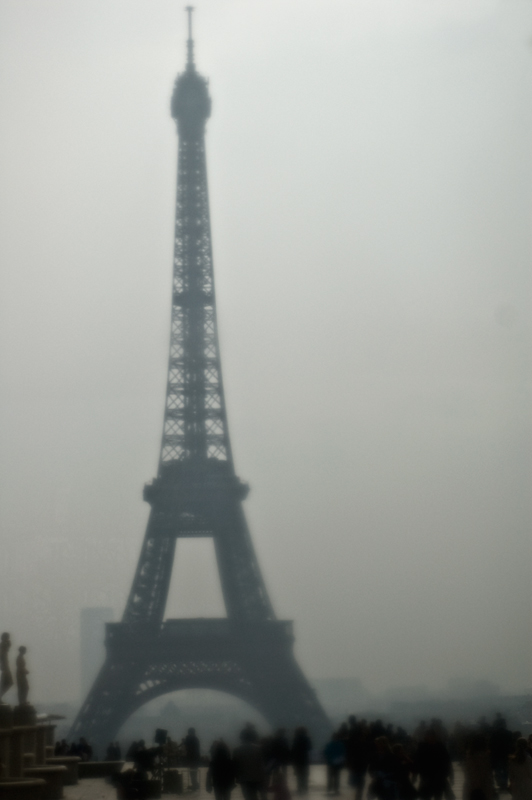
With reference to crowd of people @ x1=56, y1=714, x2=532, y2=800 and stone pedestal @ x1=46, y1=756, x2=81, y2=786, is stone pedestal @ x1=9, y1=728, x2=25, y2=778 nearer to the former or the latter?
crowd of people @ x1=56, y1=714, x2=532, y2=800

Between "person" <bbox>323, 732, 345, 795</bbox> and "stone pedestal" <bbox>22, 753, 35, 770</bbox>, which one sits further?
"stone pedestal" <bbox>22, 753, 35, 770</bbox>

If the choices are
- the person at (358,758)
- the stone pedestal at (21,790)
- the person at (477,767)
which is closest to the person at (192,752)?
the person at (358,758)

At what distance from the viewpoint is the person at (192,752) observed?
29.8 m

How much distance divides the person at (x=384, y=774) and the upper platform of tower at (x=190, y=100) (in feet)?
159

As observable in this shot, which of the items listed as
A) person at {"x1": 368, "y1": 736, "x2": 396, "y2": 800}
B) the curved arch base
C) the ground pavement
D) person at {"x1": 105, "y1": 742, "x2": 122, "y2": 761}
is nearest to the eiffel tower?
the curved arch base

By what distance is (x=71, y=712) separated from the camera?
78.0 meters

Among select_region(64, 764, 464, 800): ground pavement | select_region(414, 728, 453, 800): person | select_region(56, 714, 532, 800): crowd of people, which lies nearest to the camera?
select_region(56, 714, 532, 800): crowd of people

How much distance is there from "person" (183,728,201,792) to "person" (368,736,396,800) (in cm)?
1360

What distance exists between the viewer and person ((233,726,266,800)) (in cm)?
1838

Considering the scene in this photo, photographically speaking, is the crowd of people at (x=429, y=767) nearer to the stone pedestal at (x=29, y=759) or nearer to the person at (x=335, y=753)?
the person at (x=335, y=753)

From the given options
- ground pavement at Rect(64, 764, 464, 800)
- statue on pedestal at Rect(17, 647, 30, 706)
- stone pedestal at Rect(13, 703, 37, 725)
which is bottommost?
ground pavement at Rect(64, 764, 464, 800)

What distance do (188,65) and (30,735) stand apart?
148ft

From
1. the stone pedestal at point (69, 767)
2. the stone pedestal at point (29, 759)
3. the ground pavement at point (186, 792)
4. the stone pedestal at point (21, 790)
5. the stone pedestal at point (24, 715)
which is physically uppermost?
the stone pedestal at point (24, 715)

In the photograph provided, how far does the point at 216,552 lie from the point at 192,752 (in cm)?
2823
